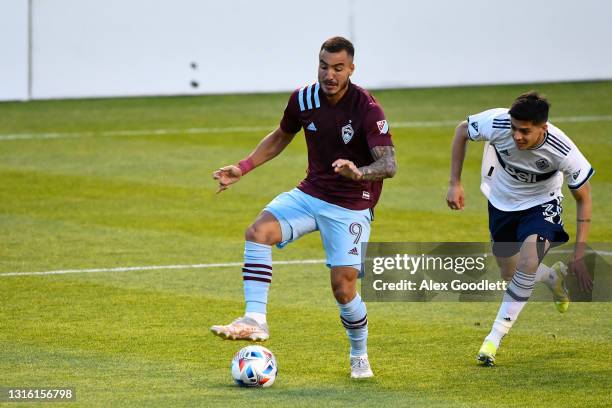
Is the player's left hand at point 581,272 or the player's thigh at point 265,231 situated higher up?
the player's thigh at point 265,231

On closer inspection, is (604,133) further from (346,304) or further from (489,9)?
(346,304)

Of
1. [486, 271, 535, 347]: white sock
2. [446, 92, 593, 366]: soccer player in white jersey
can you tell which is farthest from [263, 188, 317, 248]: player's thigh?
[486, 271, 535, 347]: white sock

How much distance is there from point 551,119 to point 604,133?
113 centimetres

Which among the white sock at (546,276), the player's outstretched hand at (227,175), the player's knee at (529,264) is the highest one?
the player's outstretched hand at (227,175)

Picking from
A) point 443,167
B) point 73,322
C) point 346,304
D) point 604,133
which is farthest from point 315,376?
point 604,133

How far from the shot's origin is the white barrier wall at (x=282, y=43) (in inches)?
880

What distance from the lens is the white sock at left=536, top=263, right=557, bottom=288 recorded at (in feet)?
32.5

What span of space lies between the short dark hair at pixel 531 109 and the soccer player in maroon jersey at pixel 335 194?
906 millimetres

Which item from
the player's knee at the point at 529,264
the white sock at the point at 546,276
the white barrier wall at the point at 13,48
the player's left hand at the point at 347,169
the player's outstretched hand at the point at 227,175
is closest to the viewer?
the player's left hand at the point at 347,169

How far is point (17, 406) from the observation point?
7410mm

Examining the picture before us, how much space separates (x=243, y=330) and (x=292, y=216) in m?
0.87

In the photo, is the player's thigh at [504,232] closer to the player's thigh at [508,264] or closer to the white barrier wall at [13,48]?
the player's thigh at [508,264]

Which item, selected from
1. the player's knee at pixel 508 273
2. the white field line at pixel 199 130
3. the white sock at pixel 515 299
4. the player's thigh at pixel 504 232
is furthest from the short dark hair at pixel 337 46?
the white field line at pixel 199 130

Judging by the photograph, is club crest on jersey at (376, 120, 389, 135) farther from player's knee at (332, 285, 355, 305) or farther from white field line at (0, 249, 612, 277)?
white field line at (0, 249, 612, 277)
